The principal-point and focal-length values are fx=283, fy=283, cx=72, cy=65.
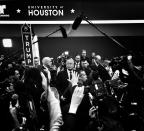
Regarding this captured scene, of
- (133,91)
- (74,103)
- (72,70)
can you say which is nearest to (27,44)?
(72,70)

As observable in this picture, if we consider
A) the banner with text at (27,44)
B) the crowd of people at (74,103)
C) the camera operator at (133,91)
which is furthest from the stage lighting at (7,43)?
the camera operator at (133,91)

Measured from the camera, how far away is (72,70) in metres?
7.01

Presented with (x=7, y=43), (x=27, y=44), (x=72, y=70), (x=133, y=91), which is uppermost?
(x=7, y=43)

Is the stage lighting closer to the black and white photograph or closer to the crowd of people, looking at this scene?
the black and white photograph

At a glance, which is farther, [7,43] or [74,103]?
[7,43]

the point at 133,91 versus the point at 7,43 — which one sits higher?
the point at 7,43

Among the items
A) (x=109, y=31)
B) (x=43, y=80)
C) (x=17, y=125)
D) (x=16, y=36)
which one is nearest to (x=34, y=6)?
(x=16, y=36)

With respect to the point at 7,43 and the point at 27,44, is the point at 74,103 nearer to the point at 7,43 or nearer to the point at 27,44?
the point at 27,44

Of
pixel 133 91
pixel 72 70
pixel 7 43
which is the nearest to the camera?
pixel 133 91

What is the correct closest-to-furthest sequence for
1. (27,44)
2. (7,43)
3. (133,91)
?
(133,91) < (27,44) < (7,43)

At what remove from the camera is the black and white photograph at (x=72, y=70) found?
2967mm

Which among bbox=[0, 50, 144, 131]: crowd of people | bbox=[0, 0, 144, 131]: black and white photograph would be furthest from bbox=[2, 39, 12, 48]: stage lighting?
bbox=[0, 50, 144, 131]: crowd of people

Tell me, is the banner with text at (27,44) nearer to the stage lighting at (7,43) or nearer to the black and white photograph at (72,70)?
the black and white photograph at (72,70)

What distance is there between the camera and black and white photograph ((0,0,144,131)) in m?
2.97
